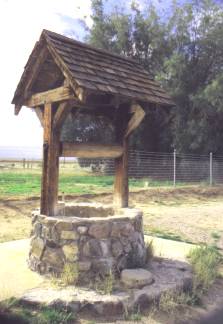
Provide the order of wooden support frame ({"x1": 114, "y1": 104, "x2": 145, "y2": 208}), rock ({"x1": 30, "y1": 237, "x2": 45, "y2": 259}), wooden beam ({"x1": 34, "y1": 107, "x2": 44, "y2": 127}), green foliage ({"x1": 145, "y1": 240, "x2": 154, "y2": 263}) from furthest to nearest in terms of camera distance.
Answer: wooden support frame ({"x1": 114, "y1": 104, "x2": 145, "y2": 208}), wooden beam ({"x1": 34, "y1": 107, "x2": 44, "y2": 127}), green foliage ({"x1": 145, "y1": 240, "x2": 154, "y2": 263}), rock ({"x1": 30, "y1": 237, "x2": 45, "y2": 259})

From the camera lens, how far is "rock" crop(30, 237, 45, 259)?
587 centimetres

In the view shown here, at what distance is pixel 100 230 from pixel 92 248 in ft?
0.91

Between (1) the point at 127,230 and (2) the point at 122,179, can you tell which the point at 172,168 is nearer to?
(2) the point at 122,179

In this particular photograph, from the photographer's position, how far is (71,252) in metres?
5.59

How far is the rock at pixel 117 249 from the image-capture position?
576cm

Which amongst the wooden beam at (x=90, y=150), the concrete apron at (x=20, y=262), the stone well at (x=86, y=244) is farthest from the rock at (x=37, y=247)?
the wooden beam at (x=90, y=150)

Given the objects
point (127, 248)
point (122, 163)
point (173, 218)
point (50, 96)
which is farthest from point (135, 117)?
point (173, 218)

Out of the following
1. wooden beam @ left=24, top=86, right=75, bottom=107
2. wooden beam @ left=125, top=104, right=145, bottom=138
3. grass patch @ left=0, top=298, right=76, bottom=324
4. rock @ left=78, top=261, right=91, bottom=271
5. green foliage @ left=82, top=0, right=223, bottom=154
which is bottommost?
grass patch @ left=0, top=298, right=76, bottom=324

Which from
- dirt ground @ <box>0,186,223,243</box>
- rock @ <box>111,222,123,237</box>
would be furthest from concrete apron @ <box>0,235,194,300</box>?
rock @ <box>111,222,123,237</box>

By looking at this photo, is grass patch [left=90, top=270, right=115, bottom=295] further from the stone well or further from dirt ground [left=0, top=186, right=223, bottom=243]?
dirt ground [left=0, top=186, right=223, bottom=243]

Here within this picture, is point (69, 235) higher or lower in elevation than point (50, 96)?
lower

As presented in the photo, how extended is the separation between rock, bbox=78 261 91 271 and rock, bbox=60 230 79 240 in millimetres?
352

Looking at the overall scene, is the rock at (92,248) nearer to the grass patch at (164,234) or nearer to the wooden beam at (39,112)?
the wooden beam at (39,112)

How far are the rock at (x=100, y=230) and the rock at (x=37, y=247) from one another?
2.67 ft
